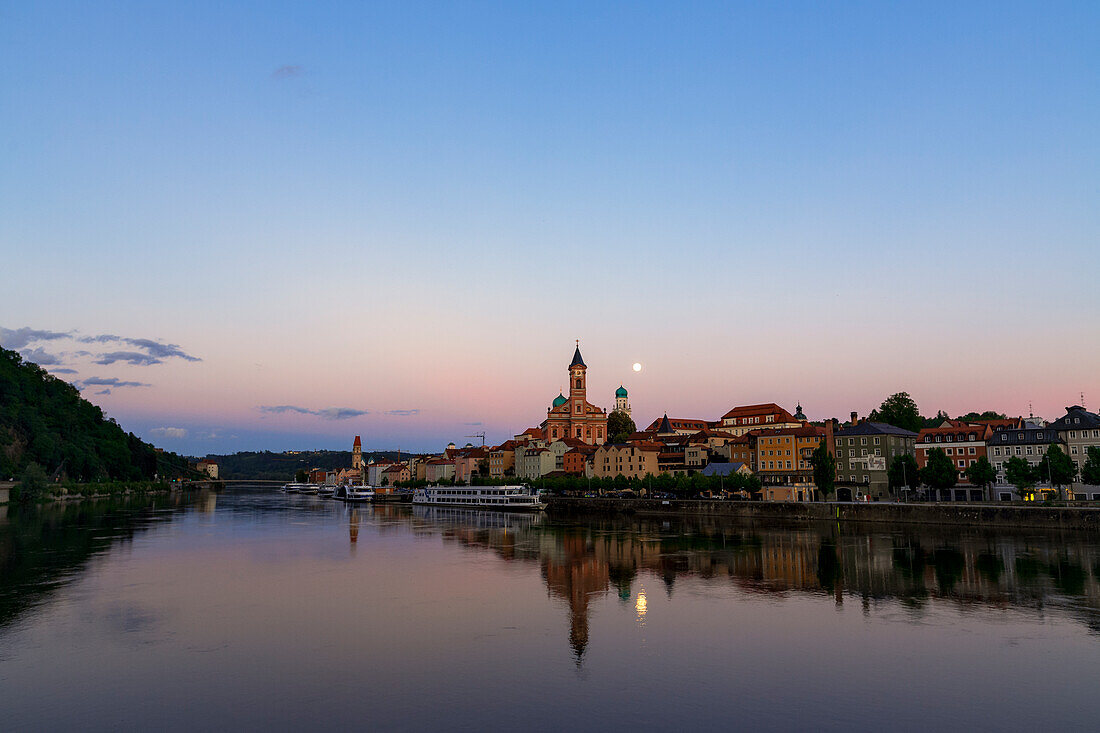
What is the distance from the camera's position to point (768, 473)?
95.9m

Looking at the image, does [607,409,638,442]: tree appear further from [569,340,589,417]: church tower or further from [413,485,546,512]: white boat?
[413,485,546,512]: white boat

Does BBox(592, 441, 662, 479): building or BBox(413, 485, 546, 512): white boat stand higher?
BBox(592, 441, 662, 479): building

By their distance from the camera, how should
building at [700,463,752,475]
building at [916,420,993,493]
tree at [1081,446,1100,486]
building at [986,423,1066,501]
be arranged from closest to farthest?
tree at [1081,446,1100,486] < building at [986,423,1066,501] < building at [916,420,993,493] < building at [700,463,752,475]

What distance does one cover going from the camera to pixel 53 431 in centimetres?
12912

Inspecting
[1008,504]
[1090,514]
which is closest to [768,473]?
[1008,504]

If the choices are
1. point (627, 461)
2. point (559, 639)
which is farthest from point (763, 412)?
point (559, 639)

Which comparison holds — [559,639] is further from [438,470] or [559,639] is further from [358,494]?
[438,470]

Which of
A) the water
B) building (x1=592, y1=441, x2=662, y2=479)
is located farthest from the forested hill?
building (x1=592, y1=441, x2=662, y2=479)

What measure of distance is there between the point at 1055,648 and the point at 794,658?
8.51m

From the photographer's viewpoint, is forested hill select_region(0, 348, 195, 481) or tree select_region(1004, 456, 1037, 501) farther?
forested hill select_region(0, 348, 195, 481)

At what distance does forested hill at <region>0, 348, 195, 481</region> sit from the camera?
11631 centimetres

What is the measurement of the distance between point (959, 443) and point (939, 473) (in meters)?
17.1

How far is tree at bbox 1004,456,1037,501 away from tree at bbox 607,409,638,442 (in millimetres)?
86544

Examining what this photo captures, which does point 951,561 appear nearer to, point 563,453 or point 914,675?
point 914,675
